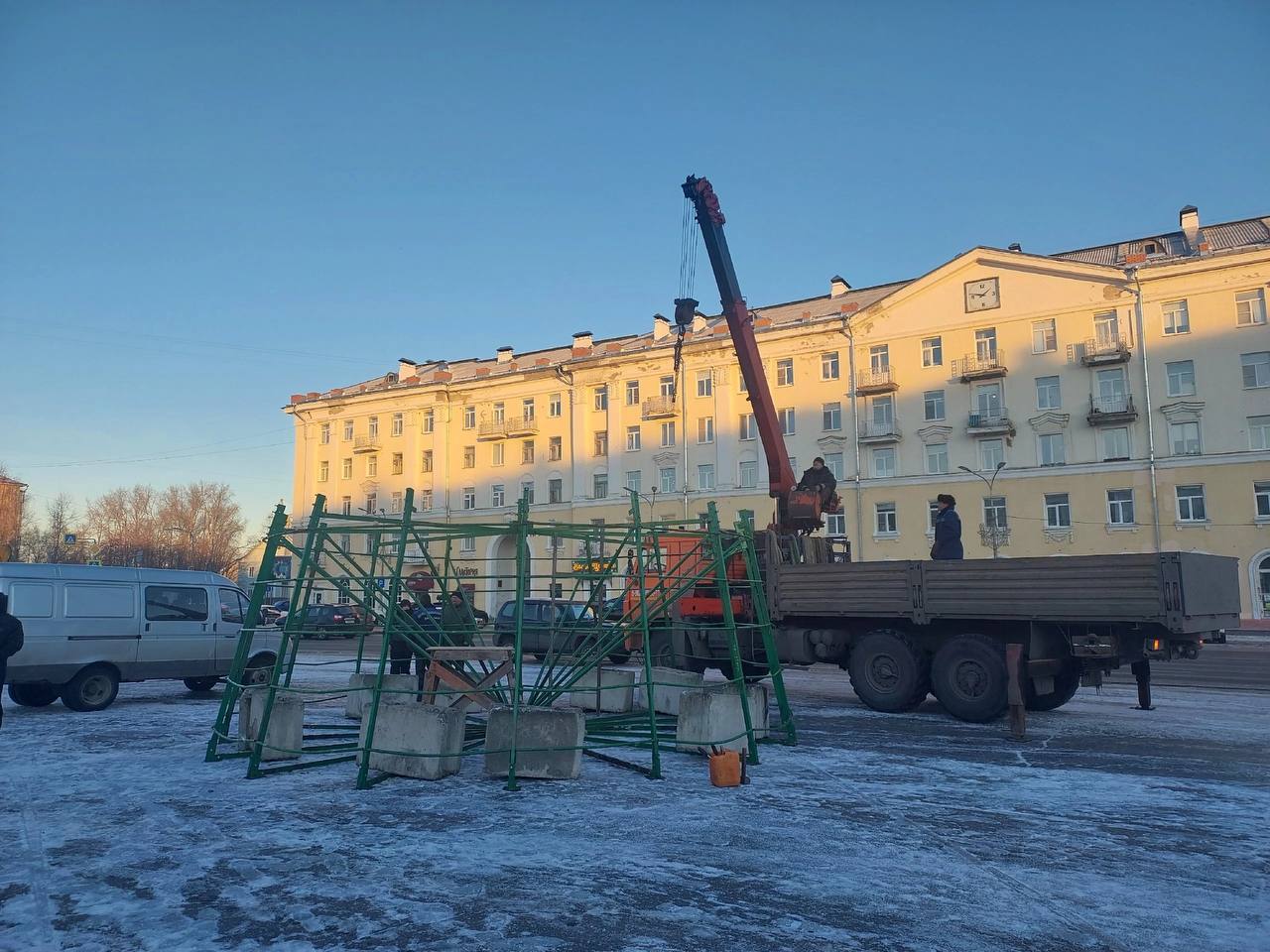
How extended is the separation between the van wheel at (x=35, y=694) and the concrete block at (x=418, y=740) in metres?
7.88

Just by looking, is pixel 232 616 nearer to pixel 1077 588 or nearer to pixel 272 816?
pixel 272 816

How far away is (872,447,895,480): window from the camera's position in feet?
151

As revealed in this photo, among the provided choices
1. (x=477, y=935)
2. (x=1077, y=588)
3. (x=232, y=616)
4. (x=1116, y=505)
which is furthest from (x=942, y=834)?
(x=1116, y=505)

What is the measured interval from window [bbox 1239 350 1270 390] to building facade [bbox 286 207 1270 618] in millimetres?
161

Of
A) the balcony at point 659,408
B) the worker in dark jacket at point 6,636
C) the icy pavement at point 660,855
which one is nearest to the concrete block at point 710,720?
the icy pavement at point 660,855

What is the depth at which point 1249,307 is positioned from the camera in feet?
128

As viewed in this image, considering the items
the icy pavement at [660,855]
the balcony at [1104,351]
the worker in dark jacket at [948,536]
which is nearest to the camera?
the icy pavement at [660,855]

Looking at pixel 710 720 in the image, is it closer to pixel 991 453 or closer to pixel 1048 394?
pixel 991 453

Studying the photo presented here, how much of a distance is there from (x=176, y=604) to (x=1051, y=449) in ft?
128

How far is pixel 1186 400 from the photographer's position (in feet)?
131

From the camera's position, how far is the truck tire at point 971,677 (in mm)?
11508

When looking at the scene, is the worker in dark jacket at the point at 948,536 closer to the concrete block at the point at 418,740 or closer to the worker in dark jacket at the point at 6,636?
the concrete block at the point at 418,740

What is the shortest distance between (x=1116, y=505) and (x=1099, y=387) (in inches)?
219

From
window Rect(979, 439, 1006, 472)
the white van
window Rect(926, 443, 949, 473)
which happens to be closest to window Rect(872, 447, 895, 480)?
window Rect(926, 443, 949, 473)
